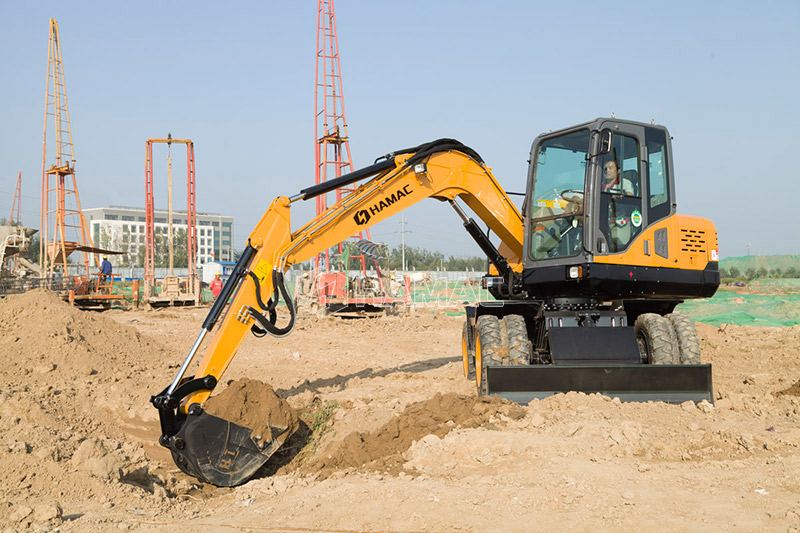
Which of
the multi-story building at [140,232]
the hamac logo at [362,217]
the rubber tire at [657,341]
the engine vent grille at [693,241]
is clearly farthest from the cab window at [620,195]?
the multi-story building at [140,232]

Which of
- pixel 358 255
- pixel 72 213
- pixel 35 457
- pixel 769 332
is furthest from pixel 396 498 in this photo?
pixel 72 213

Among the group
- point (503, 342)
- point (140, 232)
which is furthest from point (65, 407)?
point (140, 232)

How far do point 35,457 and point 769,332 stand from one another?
16069mm

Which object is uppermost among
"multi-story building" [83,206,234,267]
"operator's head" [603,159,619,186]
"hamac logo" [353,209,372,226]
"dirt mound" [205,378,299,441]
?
"multi-story building" [83,206,234,267]

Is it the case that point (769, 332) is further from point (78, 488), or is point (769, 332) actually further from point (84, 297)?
point (84, 297)

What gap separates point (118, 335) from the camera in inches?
495

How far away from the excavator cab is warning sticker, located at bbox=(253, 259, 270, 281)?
2.51 m

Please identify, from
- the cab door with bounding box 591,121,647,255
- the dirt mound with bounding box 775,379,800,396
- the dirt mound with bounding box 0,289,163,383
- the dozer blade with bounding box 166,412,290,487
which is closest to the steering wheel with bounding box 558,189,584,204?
the cab door with bounding box 591,121,647,255

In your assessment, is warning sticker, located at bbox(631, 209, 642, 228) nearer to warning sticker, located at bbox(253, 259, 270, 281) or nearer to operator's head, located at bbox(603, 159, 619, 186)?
operator's head, located at bbox(603, 159, 619, 186)

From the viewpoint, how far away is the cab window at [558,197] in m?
8.30

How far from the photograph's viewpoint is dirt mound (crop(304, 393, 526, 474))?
6.57 m

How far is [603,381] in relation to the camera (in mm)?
7508

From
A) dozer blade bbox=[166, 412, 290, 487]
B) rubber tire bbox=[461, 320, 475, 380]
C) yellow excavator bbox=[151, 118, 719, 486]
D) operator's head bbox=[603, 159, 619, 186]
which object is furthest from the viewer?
rubber tire bbox=[461, 320, 475, 380]

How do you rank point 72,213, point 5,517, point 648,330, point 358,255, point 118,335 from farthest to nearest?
1. point 72,213
2. point 358,255
3. point 118,335
4. point 648,330
5. point 5,517
